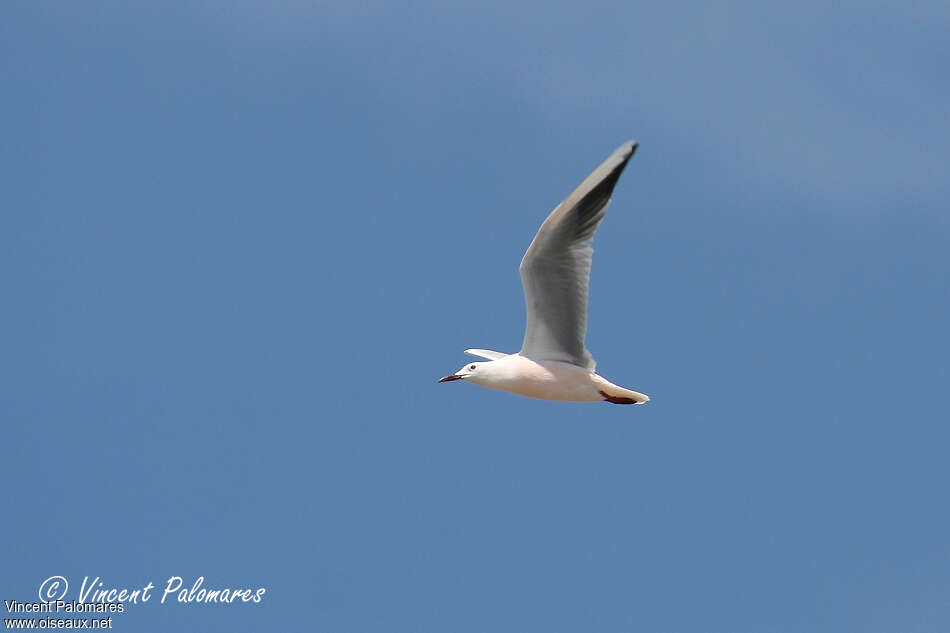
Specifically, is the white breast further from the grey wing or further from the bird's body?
the grey wing

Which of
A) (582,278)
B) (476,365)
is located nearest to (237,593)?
(476,365)

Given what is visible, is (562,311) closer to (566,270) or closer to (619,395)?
(566,270)

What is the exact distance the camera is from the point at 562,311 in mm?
28391

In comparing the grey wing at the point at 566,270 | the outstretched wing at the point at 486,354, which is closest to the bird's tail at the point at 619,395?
the grey wing at the point at 566,270

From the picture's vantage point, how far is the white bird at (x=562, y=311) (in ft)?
90.5

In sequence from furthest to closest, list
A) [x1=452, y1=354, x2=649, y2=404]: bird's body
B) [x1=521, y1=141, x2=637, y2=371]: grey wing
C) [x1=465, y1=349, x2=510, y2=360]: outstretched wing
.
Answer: [x1=465, y1=349, x2=510, y2=360]: outstretched wing → [x1=452, y1=354, x2=649, y2=404]: bird's body → [x1=521, y1=141, x2=637, y2=371]: grey wing

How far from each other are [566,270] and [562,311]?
636mm

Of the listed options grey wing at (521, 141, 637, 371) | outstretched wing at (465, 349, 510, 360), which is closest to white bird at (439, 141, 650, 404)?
grey wing at (521, 141, 637, 371)

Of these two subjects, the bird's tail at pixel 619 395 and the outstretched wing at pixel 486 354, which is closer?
the bird's tail at pixel 619 395

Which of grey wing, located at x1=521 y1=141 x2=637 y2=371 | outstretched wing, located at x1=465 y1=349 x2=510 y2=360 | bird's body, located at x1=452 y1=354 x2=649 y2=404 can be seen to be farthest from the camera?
outstretched wing, located at x1=465 y1=349 x2=510 y2=360

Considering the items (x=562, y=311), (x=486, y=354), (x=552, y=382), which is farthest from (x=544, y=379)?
(x=486, y=354)

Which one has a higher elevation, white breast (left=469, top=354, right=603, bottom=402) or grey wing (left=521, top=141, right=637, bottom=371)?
grey wing (left=521, top=141, right=637, bottom=371)

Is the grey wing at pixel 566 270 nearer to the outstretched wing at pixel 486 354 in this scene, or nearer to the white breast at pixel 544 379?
the white breast at pixel 544 379

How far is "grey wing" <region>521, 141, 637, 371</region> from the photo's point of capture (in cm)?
2752
